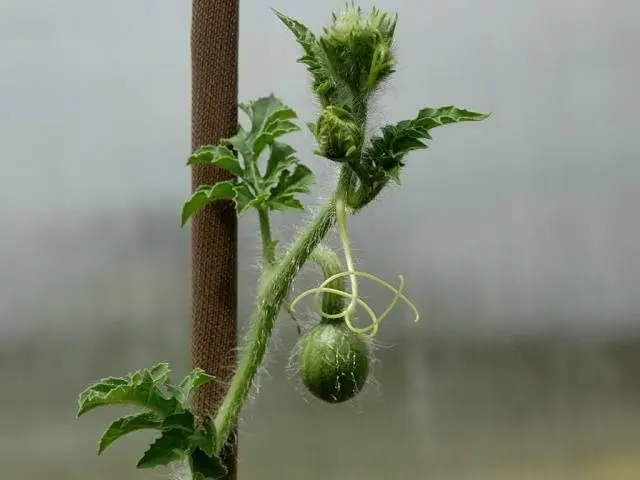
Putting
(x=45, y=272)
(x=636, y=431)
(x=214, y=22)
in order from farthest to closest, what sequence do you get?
1. (x=636, y=431)
2. (x=45, y=272)
3. (x=214, y=22)

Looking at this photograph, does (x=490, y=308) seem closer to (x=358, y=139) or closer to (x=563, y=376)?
(x=563, y=376)

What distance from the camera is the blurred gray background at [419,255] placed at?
1.17 meters

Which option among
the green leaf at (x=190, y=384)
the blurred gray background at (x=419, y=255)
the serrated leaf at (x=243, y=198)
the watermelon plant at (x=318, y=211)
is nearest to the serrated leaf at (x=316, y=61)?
the watermelon plant at (x=318, y=211)

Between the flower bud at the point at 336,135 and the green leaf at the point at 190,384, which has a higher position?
the flower bud at the point at 336,135

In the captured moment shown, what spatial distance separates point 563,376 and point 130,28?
2.92 feet

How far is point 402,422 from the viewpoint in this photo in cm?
124

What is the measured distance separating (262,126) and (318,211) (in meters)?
0.10

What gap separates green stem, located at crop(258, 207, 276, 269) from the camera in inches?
27.4

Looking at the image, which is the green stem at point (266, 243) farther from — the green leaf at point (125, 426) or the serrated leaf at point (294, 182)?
the green leaf at point (125, 426)

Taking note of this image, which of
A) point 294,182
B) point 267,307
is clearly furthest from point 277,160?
point 267,307

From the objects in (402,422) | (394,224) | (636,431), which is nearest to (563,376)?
(636,431)

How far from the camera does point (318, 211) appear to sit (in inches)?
27.1

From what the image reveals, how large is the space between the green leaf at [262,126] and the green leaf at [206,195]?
0.13ft

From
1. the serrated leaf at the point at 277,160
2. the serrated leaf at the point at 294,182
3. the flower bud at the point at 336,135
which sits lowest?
the serrated leaf at the point at 294,182
